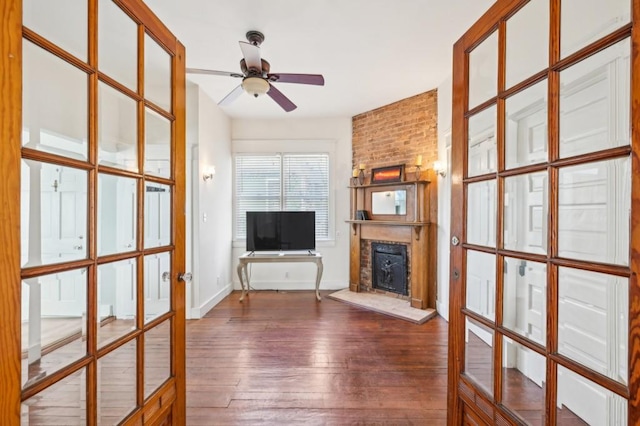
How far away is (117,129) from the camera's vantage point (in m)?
1.08

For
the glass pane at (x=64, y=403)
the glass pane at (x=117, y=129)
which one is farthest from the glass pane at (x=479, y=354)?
the glass pane at (x=117, y=129)

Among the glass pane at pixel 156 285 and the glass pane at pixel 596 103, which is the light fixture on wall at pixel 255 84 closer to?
the glass pane at pixel 156 285

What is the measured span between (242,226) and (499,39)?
14.2 feet

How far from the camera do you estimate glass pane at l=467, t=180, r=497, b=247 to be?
4.00ft

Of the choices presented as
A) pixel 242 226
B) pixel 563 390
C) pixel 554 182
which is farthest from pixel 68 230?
pixel 242 226

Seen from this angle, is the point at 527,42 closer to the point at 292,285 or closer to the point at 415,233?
the point at 415,233

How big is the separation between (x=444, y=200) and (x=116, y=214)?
137 inches

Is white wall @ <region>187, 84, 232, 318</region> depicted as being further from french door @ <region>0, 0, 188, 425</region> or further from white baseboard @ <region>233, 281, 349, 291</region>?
french door @ <region>0, 0, 188, 425</region>

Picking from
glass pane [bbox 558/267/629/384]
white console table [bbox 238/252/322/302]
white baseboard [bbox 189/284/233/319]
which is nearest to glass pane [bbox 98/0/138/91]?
glass pane [bbox 558/267/629/384]

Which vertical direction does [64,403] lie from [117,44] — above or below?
below

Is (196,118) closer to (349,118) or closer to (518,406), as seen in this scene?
(349,118)

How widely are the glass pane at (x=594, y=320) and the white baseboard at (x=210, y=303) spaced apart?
357 centimetres

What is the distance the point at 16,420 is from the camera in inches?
27.4

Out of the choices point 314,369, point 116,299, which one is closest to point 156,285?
point 116,299
